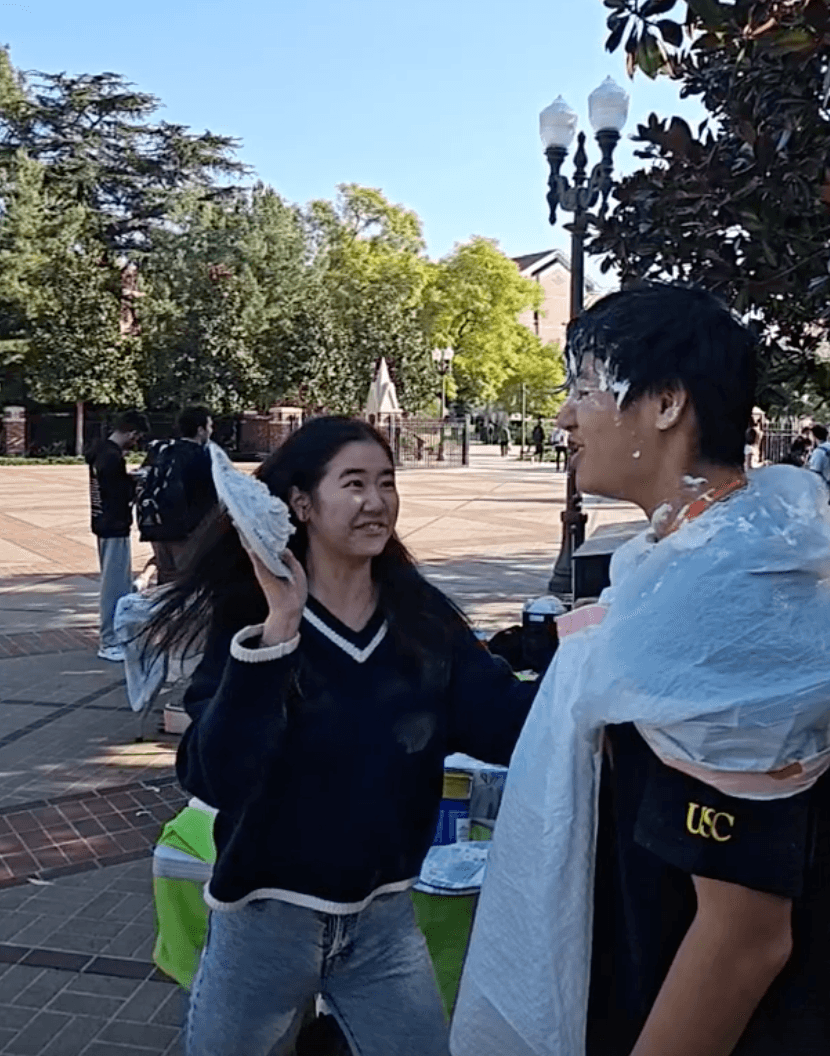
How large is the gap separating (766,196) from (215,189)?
42.8 meters

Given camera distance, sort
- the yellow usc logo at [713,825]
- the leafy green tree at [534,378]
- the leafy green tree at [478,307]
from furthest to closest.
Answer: the leafy green tree at [534,378] < the leafy green tree at [478,307] < the yellow usc logo at [713,825]

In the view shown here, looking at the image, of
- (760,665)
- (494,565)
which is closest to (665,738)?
(760,665)

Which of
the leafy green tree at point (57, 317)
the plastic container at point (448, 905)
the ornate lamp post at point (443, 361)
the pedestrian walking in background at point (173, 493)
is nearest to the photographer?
the plastic container at point (448, 905)

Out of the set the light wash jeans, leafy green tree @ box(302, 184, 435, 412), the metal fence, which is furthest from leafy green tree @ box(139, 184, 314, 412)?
the light wash jeans

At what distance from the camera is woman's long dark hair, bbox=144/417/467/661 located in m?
1.94

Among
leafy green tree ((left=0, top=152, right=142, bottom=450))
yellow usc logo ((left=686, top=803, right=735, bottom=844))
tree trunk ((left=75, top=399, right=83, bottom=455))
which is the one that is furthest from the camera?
tree trunk ((left=75, top=399, right=83, bottom=455))

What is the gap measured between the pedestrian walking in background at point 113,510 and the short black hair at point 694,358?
6.90 m

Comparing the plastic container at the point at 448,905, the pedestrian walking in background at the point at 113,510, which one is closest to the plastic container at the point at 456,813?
the plastic container at the point at 448,905

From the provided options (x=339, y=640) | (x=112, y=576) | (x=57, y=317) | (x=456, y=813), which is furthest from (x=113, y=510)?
(x=57, y=317)

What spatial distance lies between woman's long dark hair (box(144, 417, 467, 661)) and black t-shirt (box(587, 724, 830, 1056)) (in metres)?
0.84

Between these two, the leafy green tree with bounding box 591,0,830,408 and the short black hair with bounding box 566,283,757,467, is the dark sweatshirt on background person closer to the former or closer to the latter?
the leafy green tree with bounding box 591,0,830,408

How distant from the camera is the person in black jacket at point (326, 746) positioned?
174 cm

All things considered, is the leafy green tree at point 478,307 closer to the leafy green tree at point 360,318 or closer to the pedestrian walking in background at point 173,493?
the leafy green tree at point 360,318

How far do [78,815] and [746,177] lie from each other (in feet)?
12.9
